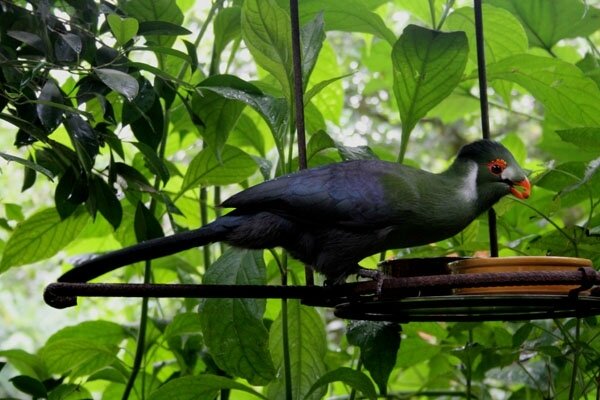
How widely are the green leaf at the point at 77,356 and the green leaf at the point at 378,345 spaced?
2.13 feet

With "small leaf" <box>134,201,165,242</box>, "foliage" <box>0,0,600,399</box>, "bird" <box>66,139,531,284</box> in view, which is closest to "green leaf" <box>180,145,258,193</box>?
"foliage" <box>0,0,600,399</box>

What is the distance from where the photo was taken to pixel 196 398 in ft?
6.04

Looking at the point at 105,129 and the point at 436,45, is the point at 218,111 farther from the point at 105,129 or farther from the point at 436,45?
the point at 436,45

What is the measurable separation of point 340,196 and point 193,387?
578 millimetres

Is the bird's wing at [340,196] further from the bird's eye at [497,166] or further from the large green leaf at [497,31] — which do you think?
the large green leaf at [497,31]

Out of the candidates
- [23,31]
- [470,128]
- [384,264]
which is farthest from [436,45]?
[470,128]

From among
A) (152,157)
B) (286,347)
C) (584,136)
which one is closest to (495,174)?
(584,136)

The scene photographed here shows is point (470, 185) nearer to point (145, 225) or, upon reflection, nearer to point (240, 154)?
point (240, 154)

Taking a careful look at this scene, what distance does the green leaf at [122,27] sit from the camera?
1.45 meters

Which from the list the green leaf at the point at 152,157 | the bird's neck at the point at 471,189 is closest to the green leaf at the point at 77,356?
the green leaf at the point at 152,157

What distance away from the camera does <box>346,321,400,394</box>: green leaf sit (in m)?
1.78

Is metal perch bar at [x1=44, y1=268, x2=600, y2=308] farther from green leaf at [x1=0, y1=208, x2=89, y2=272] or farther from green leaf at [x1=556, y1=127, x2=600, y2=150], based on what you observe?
green leaf at [x1=0, y1=208, x2=89, y2=272]

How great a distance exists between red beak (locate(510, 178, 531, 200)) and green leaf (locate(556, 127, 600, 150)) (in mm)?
137

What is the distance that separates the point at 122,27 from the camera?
1469 mm
